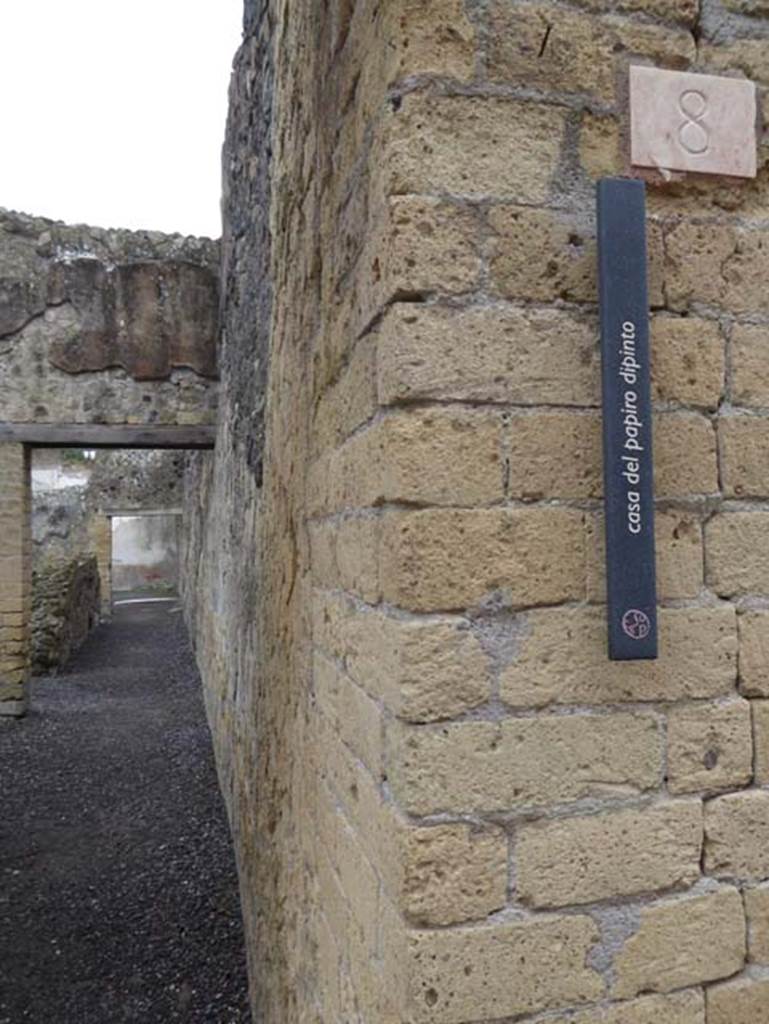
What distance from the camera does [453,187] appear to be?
1295 millimetres

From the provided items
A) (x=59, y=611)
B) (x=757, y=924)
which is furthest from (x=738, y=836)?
(x=59, y=611)

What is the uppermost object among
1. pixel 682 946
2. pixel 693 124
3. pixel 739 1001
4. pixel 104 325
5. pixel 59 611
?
pixel 104 325

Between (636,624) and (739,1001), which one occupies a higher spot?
(636,624)

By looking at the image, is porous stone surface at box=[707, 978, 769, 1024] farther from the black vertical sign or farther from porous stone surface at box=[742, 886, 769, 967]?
the black vertical sign

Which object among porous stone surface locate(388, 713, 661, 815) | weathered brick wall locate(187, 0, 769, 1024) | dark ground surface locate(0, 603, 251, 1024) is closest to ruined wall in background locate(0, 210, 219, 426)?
dark ground surface locate(0, 603, 251, 1024)

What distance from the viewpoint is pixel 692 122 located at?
141 centimetres

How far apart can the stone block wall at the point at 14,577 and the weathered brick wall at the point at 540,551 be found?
7.05 meters

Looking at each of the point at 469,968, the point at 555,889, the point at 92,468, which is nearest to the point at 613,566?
the point at 555,889

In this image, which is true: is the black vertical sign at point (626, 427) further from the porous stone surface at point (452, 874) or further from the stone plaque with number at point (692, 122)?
the porous stone surface at point (452, 874)

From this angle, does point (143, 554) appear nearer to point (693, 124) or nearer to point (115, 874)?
point (115, 874)

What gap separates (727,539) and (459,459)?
0.50m

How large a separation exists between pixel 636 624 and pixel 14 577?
25.4 ft

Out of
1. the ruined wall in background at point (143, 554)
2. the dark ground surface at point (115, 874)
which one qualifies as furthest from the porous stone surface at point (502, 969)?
the ruined wall in background at point (143, 554)

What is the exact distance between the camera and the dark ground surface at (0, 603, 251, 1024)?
10.8 feet
